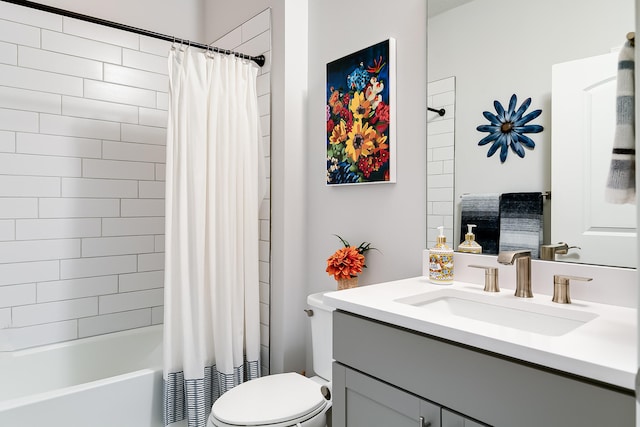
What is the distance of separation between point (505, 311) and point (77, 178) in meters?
2.28

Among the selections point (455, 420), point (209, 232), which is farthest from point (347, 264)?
point (455, 420)

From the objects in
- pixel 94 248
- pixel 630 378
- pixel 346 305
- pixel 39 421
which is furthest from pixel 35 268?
pixel 630 378

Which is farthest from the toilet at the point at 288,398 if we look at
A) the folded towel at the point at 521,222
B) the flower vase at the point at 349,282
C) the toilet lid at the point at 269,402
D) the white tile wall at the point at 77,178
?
the white tile wall at the point at 77,178

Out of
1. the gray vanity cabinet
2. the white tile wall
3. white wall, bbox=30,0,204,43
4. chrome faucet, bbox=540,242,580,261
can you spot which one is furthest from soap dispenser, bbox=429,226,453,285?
white wall, bbox=30,0,204,43

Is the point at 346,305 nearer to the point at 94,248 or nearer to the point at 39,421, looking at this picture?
the point at 39,421

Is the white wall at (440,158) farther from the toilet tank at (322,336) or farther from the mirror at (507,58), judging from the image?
the toilet tank at (322,336)

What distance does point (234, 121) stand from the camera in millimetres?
1961

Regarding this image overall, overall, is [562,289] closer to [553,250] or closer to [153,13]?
[553,250]

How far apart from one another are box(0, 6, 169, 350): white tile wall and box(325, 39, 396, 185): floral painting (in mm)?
1271

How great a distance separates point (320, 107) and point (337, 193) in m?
0.47

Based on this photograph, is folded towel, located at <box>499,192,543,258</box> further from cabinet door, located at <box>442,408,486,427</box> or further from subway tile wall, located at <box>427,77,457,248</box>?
cabinet door, located at <box>442,408,486,427</box>

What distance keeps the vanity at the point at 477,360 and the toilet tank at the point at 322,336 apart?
436 mm

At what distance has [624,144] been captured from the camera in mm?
832

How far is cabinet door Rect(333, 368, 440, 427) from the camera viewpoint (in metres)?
0.96
